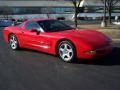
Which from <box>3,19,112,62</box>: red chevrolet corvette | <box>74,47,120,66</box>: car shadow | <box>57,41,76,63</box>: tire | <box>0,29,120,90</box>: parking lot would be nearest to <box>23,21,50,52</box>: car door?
<box>3,19,112,62</box>: red chevrolet corvette

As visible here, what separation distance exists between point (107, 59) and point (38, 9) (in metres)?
84.5

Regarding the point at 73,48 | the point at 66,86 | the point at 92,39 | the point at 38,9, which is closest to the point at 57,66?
the point at 73,48

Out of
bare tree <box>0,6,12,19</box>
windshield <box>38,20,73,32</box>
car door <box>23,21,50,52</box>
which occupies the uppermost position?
windshield <box>38,20,73,32</box>

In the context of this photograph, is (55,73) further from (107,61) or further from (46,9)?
(46,9)

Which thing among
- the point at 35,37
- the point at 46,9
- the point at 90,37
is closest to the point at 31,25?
the point at 35,37

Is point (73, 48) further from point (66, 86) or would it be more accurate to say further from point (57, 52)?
point (66, 86)

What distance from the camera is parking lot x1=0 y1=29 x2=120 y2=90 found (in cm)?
603

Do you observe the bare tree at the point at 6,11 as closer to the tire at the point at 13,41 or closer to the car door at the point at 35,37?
the tire at the point at 13,41

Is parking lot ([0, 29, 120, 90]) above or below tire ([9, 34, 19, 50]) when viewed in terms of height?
below

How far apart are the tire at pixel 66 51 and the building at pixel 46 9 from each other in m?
77.6

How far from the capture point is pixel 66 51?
8250 millimetres

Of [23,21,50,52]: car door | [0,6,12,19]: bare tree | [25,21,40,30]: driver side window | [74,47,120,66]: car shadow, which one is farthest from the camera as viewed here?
[0,6,12,19]: bare tree

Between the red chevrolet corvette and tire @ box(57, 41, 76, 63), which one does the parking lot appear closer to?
tire @ box(57, 41, 76, 63)

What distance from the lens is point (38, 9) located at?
3610 inches
